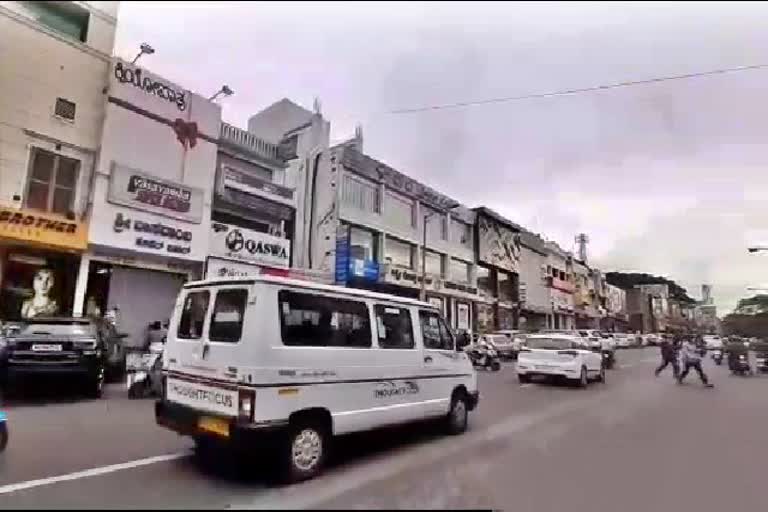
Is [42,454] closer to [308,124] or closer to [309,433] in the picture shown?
[309,433]

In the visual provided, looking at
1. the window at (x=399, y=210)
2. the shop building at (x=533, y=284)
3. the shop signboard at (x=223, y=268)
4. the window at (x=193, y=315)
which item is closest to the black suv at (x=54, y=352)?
the window at (x=193, y=315)

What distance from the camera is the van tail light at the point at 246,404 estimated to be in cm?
543

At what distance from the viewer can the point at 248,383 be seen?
Answer: 5.46 metres

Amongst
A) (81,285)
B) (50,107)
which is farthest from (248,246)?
(50,107)

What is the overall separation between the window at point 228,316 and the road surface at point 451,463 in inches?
58.4

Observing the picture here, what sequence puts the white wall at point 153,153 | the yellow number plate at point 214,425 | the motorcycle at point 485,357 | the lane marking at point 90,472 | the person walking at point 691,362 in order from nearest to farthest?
the lane marking at point 90,472, the yellow number plate at point 214,425, the white wall at point 153,153, the person walking at point 691,362, the motorcycle at point 485,357

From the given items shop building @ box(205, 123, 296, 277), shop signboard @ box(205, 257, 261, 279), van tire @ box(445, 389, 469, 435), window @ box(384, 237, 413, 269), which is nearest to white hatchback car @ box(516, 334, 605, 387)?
van tire @ box(445, 389, 469, 435)

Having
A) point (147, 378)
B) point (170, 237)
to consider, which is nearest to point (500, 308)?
point (170, 237)

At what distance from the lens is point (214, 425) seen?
18.7ft

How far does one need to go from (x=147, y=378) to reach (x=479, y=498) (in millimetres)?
11532

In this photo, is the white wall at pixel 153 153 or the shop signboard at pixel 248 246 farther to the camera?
the shop signboard at pixel 248 246

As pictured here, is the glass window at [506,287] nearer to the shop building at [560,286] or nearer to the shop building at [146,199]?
the shop building at [560,286]

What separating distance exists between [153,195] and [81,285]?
3705 millimetres

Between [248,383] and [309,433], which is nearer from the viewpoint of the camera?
[248,383]
